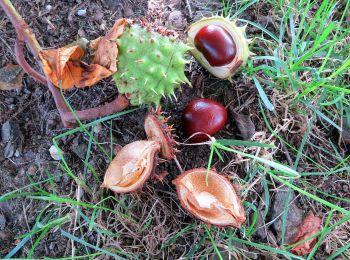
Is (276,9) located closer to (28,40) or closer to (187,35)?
(187,35)

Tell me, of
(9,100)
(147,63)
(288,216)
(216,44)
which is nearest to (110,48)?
(147,63)

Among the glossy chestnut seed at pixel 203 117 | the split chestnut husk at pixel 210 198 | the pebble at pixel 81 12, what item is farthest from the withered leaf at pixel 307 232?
the pebble at pixel 81 12

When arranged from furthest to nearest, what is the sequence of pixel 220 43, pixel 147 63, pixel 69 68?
pixel 220 43 → pixel 69 68 → pixel 147 63

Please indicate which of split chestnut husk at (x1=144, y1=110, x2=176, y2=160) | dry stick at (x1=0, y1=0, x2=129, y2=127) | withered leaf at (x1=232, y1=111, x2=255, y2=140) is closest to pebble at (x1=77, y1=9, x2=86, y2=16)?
dry stick at (x1=0, y1=0, x2=129, y2=127)

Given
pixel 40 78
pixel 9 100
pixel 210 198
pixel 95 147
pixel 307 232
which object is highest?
pixel 40 78

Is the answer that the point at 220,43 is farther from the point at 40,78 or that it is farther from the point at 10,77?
the point at 10,77

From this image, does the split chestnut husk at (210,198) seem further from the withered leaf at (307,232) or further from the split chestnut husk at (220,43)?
the split chestnut husk at (220,43)

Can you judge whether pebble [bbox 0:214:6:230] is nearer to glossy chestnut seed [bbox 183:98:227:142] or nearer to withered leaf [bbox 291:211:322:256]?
glossy chestnut seed [bbox 183:98:227:142]
